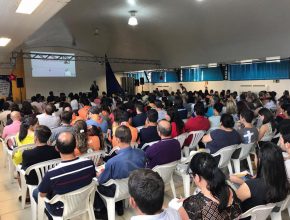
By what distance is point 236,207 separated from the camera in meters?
1.69

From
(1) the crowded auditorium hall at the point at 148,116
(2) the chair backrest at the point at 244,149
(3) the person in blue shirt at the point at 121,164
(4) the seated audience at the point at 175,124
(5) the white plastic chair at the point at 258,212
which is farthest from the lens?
(4) the seated audience at the point at 175,124

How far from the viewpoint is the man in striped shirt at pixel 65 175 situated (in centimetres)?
219

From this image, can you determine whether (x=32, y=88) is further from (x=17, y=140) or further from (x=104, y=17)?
(x=17, y=140)

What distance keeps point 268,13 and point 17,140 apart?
287 inches

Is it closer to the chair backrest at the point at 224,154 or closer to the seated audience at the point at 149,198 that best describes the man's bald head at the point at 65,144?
the seated audience at the point at 149,198

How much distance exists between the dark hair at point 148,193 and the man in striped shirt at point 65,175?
103 cm

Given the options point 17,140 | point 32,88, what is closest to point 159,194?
point 17,140

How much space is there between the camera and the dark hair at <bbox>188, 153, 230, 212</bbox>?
1.65 m

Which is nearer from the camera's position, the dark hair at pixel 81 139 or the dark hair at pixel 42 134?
the dark hair at pixel 42 134

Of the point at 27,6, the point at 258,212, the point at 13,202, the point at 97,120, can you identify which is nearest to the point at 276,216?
the point at 258,212

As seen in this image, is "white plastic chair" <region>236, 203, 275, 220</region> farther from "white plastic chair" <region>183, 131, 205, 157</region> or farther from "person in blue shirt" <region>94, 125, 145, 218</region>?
"white plastic chair" <region>183, 131, 205, 157</region>

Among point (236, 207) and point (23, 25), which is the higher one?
point (23, 25)

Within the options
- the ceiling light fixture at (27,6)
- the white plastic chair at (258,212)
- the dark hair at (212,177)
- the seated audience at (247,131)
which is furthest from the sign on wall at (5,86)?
the white plastic chair at (258,212)

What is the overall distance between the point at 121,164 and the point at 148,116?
66.4 inches
